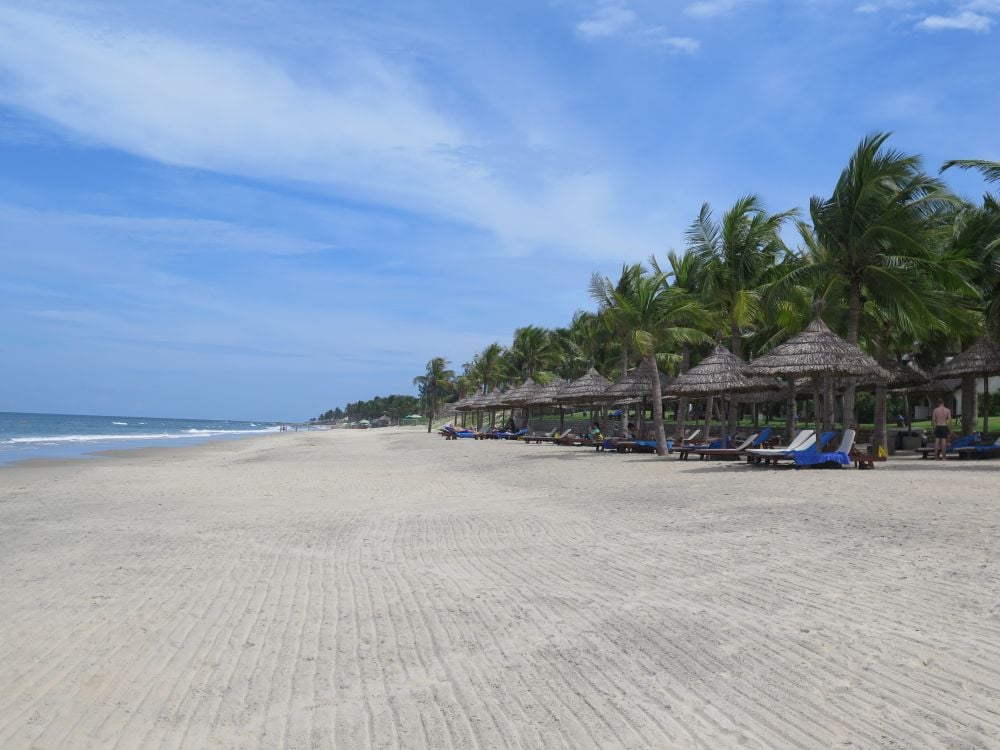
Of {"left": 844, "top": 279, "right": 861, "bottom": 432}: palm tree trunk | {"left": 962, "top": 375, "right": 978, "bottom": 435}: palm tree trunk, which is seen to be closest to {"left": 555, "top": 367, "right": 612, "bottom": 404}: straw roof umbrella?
{"left": 844, "top": 279, "right": 861, "bottom": 432}: palm tree trunk

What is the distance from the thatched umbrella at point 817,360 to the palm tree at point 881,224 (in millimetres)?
1901

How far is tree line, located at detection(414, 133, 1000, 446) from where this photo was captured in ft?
54.2

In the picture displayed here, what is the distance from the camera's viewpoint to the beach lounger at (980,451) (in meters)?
17.2

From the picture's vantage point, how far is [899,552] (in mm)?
6066

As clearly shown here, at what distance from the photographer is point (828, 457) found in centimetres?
1412

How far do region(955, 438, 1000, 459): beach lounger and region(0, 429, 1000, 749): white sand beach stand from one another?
29.0 ft

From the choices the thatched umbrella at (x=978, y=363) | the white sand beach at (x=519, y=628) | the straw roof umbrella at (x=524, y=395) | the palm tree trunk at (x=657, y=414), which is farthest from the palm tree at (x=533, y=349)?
the white sand beach at (x=519, y=628)

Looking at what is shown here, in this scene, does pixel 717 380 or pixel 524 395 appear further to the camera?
pixel 524 395

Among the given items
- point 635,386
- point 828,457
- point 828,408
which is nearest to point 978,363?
point 828,408

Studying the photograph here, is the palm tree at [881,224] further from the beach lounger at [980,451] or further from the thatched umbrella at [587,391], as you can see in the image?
the thatched umbrella at [587,391]

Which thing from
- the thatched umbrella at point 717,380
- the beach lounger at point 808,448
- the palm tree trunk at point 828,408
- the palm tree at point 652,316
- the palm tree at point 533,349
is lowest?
the beach lounger at point 808,448

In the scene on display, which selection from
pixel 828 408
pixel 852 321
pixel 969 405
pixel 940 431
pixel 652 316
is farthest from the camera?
pixel 969 405

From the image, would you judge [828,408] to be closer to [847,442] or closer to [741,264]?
[847,442]

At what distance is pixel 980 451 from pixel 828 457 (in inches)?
223
